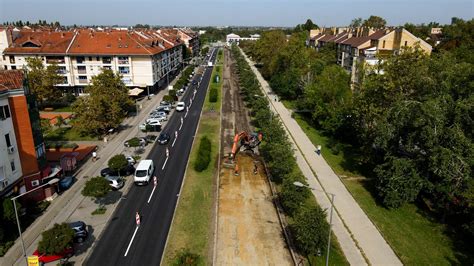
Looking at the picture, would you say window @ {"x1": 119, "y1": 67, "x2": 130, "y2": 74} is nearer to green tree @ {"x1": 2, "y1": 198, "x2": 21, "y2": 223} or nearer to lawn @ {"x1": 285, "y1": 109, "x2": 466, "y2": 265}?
green tree @ {"x1": 2, "y1": 198, "x2": 21, "y2": 223}

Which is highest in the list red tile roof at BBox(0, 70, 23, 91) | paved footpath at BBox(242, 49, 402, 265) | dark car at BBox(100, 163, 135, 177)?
red tile roof at BBox(0, 70, 23, 91)

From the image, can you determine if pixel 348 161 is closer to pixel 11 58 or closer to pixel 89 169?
pixel 89 169

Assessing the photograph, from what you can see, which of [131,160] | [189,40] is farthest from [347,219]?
→ [189,40]

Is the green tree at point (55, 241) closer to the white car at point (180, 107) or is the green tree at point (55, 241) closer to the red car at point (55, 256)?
the red car at point (55, 256)

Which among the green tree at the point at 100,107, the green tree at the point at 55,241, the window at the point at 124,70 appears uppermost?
the window at the point at 124,70

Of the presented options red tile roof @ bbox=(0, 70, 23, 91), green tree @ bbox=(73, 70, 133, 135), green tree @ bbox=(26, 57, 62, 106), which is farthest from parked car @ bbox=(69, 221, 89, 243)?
green tree @ bbox=(26, 57, 62, 106)

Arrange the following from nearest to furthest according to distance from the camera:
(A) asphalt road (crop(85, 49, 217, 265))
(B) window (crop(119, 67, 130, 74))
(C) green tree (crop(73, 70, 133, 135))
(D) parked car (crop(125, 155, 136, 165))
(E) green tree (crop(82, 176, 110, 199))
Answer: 1. (A) asphalt road (crop(85, 49, 217, 265))
2. (E) green tree (crop(82, 176, 110, 199))
3. (D) parked car (crop(125, 155, 136, 165))
4. (C) green tree (crop(73, 70, 133, 135))
5. (B) window (crop(119, 67, 130, 74))

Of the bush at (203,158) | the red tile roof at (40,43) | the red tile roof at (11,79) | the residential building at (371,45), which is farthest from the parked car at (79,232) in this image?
the red tile roof at (40,43)
